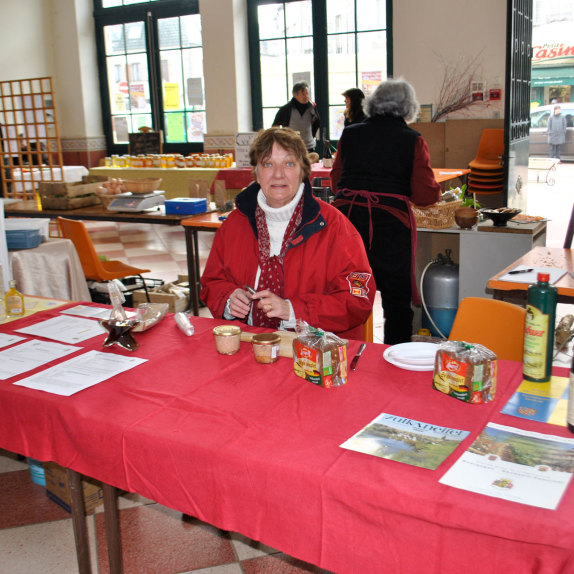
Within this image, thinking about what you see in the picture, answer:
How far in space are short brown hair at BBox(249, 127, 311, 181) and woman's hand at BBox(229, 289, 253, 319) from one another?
534 millimetres

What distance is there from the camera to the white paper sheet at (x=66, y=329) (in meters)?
2.15

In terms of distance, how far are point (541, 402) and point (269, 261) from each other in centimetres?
116

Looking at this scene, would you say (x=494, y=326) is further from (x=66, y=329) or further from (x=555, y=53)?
(x=555, y=53)

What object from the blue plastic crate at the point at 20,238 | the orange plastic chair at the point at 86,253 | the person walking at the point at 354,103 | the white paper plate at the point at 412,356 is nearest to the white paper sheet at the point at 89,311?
the white paper plate at the point at 412,356

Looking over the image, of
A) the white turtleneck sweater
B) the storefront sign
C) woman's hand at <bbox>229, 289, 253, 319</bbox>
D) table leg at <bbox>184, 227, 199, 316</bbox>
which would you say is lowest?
table leg at <bbox>184, 227, 199, 316</bbox>

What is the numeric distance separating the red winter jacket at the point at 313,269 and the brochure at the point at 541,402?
78cm

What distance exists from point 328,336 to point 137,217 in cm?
336

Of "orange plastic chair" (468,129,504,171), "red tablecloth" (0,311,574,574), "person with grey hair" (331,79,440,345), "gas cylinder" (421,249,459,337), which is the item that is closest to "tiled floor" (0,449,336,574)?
"red tablecloth" (0,311,574,574)

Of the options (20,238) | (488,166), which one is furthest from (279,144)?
(488,166)

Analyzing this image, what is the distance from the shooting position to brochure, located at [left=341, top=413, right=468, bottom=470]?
1.28 m

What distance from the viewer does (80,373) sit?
1.82 meters

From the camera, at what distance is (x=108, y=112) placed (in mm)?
10820

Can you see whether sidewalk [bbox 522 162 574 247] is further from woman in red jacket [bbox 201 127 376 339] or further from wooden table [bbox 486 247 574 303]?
Answer: woman in red jacket [bbox 201 127 376 339]

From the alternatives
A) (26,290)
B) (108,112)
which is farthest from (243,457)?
(108,112)
